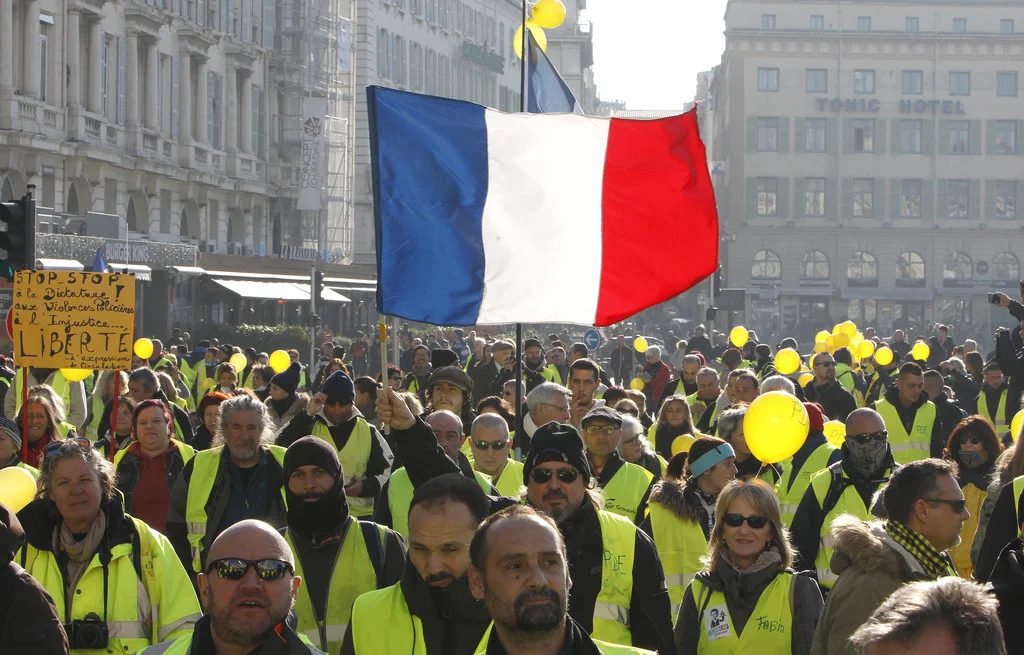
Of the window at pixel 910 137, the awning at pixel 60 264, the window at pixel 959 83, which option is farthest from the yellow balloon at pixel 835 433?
the window at pixel 959 83

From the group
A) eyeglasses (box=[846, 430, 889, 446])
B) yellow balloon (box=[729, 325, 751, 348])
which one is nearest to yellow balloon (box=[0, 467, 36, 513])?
eyeglasses (box=[846, 430, 889, 446])

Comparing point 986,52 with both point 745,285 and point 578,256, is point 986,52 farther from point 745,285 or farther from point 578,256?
point 578,256

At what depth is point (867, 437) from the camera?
26.1ft

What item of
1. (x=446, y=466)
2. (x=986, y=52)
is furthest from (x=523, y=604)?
(x=986, y=52)

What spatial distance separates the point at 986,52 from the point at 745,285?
17.6 meters

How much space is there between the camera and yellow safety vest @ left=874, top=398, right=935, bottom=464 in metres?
12.5

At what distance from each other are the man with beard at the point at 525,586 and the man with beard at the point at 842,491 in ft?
11.3

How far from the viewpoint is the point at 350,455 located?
898 cm

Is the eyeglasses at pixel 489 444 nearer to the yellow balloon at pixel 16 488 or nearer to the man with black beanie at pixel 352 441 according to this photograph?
the man with black beanie at pixel 352 441

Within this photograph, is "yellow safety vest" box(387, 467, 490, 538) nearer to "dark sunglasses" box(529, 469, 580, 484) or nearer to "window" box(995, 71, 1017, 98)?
"dark sunglasses" box(529, 469, 580, 484)

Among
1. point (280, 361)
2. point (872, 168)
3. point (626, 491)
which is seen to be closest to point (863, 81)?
point (872, 168)

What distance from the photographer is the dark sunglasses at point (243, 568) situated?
4.35 metres

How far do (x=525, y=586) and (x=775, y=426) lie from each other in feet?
15.6

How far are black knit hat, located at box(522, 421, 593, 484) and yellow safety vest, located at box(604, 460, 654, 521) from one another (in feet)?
5.78
